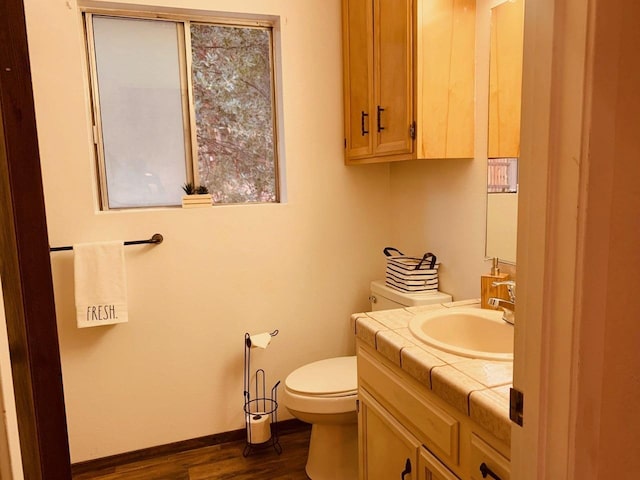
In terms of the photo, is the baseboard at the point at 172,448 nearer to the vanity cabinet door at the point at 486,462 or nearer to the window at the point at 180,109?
the window at the point at 180,109

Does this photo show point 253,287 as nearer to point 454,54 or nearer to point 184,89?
point 184,89

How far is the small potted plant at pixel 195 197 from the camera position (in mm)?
2219

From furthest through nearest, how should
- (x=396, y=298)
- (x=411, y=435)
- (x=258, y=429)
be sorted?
(x=258, y=429) → (x=396, y=298) → (x=411, y=435)

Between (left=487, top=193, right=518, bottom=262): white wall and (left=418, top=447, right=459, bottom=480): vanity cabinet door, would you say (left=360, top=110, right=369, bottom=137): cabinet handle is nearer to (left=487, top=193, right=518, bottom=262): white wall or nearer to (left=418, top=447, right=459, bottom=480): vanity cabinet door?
(left=487, top=193, right=518, bottom=262): white wall

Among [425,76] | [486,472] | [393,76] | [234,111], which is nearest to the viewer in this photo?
[486,472]

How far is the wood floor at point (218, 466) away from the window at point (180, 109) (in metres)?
1.25

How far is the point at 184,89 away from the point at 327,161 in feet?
2.59

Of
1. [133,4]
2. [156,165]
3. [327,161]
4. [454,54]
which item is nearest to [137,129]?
[156,165]

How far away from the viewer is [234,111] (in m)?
2.38

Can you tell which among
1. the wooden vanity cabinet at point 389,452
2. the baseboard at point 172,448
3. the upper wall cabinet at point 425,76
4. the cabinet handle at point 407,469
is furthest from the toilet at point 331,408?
the upper wall cabinet at point 425,76

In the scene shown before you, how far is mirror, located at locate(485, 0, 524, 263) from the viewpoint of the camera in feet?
5.25

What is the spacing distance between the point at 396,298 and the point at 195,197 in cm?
106

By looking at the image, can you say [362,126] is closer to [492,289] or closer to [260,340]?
[492,289]

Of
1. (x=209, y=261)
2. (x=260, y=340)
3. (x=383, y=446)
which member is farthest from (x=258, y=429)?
(x=383, y=446)
